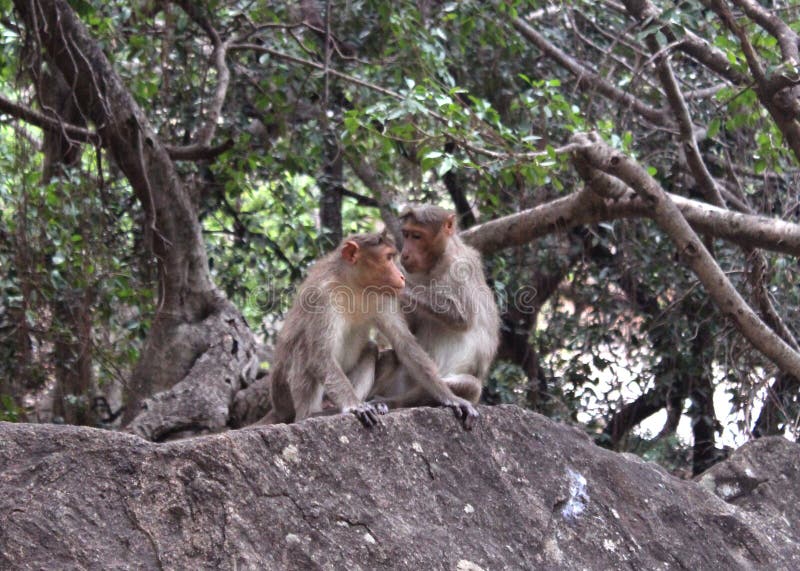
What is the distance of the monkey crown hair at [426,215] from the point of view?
563 cm

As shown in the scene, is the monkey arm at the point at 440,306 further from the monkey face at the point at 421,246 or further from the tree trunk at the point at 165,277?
the tree trunk at the point at 165,277

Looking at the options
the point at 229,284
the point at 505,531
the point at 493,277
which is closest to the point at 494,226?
the point at 493,277

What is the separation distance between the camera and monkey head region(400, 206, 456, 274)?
566cm

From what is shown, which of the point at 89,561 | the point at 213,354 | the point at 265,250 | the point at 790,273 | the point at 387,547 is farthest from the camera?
the point at 265,250

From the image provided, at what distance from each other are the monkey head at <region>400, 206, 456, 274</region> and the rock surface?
1503 mm

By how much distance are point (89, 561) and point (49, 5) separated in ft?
13.0

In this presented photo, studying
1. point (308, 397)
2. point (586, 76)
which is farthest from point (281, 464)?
point (586, 76)

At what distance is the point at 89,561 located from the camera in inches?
118

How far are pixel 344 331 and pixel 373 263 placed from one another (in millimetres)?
352

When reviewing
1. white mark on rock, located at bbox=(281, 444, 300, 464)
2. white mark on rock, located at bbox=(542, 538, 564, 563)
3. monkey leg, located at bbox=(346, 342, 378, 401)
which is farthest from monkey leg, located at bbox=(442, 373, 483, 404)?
white mark on rock, located at bbox=(281, 444, 300, 464)

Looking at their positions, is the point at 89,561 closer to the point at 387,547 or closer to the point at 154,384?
the point at 387,547

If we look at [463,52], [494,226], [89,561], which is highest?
[463,52]

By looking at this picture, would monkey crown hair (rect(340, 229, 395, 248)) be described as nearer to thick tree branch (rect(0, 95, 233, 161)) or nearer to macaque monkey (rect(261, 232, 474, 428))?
macaque monkey (rect(261, 232, 474, 428))

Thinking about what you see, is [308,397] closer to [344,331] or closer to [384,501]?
[344,331]
